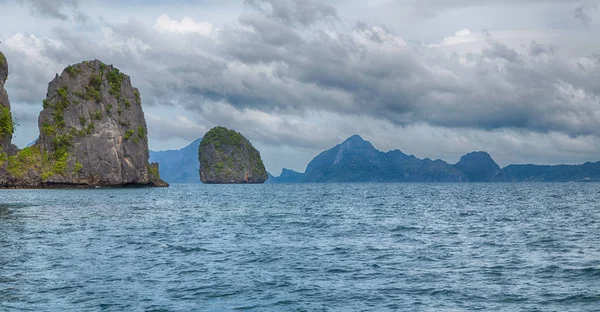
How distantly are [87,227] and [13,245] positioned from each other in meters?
11.9

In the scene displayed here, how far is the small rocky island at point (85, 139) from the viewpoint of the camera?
154 meters

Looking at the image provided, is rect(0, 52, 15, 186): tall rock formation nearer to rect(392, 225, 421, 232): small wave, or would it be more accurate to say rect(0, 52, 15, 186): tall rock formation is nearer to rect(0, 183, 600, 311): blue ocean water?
rect(0, 183, 600, 311): blue ocean water

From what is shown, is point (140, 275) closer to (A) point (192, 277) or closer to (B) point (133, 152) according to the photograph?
(A) point (192, 277)

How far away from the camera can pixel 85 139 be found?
166125 mm

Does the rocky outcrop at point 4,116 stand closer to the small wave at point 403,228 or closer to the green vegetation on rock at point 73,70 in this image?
the small wave at point 403,228

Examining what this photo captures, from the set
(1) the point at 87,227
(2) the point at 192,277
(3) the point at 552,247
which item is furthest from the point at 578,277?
(1) the point at 87,227

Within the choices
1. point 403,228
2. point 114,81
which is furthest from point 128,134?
point 403,228

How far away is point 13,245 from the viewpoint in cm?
3406

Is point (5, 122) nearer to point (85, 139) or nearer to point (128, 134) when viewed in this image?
point (85, 139)

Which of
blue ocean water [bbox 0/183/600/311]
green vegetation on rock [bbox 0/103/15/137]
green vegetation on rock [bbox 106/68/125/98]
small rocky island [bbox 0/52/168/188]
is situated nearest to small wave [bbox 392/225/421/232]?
blue ocean water [bbox 0/183/600/311]

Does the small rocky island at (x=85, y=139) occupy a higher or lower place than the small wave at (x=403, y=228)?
higher

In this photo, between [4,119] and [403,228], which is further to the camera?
[4,119]

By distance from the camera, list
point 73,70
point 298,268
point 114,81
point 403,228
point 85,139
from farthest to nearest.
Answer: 1. point 114,81
2. point 73,70
3. point 85,139
4. point 403,228
5. point 298,268

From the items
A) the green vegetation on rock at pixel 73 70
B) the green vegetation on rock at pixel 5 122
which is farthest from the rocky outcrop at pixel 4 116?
the green vegetation on rock at pixel 73 70
